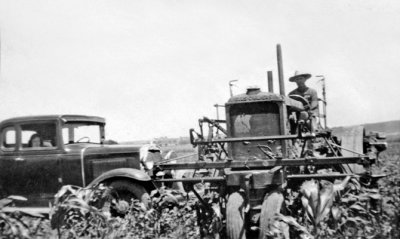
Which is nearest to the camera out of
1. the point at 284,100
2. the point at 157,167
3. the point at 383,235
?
the point at 383,235

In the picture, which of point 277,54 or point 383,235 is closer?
point 383,235

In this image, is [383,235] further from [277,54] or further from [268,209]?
[277,54]

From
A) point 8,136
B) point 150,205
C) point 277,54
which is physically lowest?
point 150,205

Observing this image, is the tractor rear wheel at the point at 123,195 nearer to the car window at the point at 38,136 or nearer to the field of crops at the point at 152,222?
the field of crops at the point at 152,222

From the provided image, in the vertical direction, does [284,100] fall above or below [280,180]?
above

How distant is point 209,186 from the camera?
608cm

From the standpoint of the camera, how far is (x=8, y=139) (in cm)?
728

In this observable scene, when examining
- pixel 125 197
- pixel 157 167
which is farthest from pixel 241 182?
pixel 125 197

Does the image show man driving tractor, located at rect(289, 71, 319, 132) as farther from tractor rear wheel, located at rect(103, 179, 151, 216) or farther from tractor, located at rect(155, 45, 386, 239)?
tractor rear wheel, located at rect(103, 179, 151, 216)

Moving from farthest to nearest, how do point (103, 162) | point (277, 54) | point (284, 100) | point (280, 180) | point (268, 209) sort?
point (277, 54), point (103, 162), point (284, 100), point (280, 180), point (268, 209)

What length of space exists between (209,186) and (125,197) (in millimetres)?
1529

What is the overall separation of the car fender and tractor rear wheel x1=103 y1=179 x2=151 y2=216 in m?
0.12

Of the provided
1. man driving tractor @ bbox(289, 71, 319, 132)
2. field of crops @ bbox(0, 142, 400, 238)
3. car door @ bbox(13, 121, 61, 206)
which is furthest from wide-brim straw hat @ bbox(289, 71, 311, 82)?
car door @ bbox(13, 121, 61, 206)

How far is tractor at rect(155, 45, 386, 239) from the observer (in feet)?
15.9
